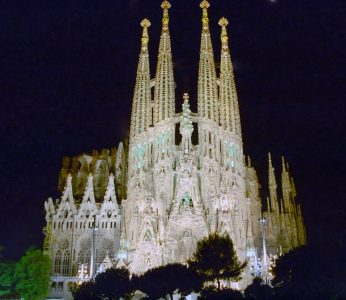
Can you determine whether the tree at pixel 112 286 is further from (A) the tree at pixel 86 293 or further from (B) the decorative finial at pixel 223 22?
(B) the decorative finial at pixel 223 22

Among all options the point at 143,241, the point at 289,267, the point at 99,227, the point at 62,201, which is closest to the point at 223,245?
the point at 289,267

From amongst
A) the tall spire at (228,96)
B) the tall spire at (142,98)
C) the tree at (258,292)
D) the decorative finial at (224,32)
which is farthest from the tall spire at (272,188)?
the tree at (258,292)

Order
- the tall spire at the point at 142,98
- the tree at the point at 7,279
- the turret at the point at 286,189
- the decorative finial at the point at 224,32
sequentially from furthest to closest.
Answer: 1. the decorative finial at the point at 224,32
2. the turret at the point at 286,189
3. the tall spire at the point at 142,98
4. the tree at the point at 7,279

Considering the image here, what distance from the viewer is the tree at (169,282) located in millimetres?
36000

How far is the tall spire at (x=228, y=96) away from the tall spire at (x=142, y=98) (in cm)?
1082

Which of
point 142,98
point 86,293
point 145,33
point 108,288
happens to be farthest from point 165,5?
point 86,293

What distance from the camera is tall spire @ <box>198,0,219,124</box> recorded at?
6525 centimetres

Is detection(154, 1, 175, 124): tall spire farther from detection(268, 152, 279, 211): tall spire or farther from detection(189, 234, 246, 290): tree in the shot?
detection(189, 234, 246, 290): tree

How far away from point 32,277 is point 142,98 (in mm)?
29717

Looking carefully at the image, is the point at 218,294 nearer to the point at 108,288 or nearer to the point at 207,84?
the point at 108,288

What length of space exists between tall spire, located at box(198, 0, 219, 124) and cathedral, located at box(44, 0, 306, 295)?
0.16 m

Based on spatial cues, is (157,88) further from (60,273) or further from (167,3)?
(60,273)

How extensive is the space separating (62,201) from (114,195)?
7217mm

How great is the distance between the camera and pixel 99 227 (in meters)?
63.6
